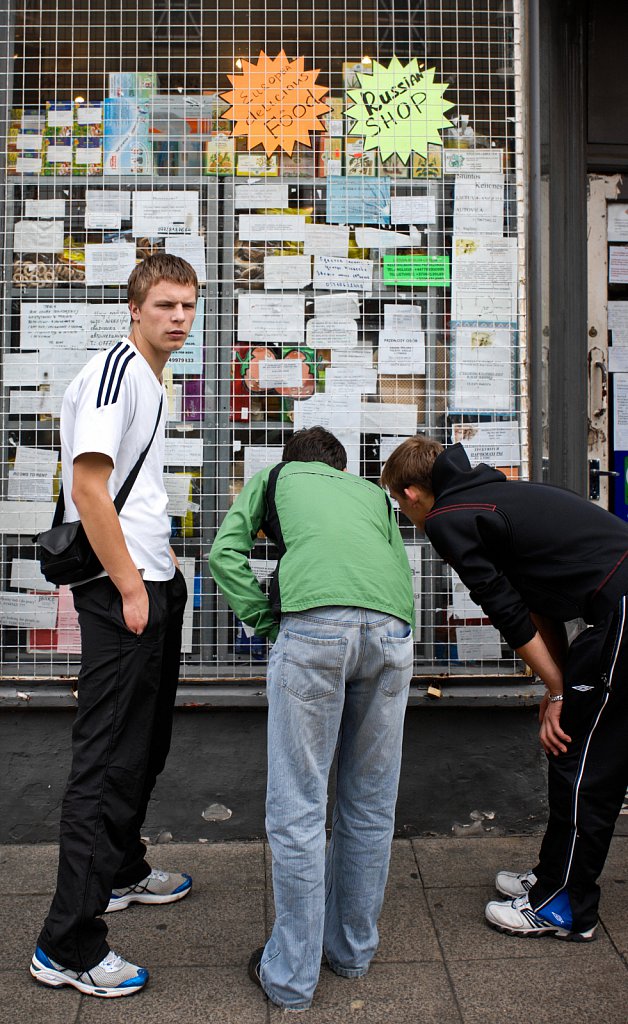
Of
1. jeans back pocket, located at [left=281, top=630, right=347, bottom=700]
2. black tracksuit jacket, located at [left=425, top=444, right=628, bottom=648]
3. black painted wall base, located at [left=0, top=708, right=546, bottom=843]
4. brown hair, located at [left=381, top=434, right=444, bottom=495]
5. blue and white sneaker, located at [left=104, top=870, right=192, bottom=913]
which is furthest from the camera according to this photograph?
black painted wall base, located at [left=0, top=708, right=546, bottom=843]

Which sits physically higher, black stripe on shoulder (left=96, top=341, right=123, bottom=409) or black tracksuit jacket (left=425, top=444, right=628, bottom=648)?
black stripe on shoulder (left=96, top=341, right=123, bottom=409)

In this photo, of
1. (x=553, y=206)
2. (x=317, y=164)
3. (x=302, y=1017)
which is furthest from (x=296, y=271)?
(x=302, y=1017)

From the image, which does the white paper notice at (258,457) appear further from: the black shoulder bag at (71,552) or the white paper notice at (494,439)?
the black shoulder bag at (71,552)

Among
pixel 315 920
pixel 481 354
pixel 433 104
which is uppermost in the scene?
pixel 433 104

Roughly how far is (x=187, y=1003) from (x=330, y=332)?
2.71 metres

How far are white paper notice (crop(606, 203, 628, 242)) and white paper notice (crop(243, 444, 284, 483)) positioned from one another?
2.10m

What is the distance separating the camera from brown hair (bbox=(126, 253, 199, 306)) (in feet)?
9.60

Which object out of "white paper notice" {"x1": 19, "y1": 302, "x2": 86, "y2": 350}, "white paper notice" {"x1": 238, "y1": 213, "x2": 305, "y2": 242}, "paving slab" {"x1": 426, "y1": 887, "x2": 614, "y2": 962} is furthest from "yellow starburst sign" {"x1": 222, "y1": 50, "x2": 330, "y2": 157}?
"paving slab" {"x1": 426, "y1": 887, "x2": 614, "y2": 962}

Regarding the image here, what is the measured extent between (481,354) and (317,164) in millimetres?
1151

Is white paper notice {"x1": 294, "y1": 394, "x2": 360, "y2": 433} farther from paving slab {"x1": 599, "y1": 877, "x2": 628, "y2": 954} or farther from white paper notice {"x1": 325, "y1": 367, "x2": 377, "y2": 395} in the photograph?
paving slab {"x1": 599, "y1": 877, "x2": 628, "y2": 954}

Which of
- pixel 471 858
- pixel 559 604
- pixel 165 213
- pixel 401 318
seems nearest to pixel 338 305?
pixel 401 318

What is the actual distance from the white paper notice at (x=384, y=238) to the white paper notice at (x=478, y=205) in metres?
0.20

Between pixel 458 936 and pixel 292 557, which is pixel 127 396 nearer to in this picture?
pixel 292 557

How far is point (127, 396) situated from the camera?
2.80 m
